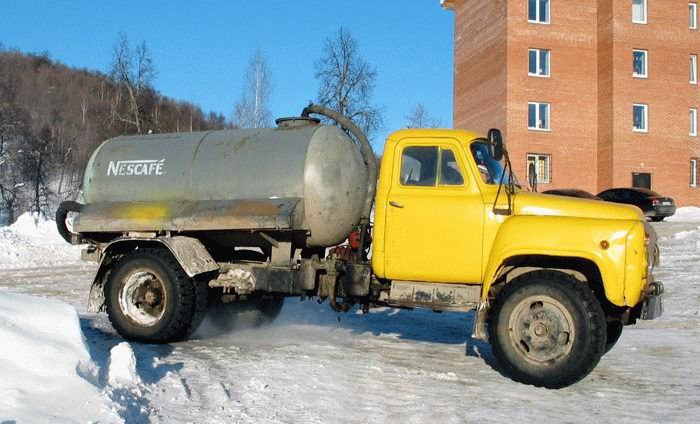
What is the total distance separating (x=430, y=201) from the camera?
24.1 feet

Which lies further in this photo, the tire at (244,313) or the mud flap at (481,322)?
the tire at (244,313)

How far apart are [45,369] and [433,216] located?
396 cm

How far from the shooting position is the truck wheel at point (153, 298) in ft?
27.6

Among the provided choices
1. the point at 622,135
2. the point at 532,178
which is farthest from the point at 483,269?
the point at 622,135

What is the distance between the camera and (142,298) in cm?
874

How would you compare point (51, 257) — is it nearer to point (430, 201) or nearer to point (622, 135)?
point (430, 201)

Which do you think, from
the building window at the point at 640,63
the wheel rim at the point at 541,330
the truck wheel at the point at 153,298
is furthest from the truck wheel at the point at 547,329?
the building window at the point at 640,63

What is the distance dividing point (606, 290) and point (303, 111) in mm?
4572

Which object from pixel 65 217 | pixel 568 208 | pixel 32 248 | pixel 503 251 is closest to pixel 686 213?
pixel 32 248

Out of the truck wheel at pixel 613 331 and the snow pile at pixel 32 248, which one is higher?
the snow pile at pixel 32 248

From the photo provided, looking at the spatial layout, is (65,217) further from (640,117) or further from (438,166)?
(640,117)

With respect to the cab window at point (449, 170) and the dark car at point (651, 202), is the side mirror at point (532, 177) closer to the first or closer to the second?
the cab window at point (449, 170)

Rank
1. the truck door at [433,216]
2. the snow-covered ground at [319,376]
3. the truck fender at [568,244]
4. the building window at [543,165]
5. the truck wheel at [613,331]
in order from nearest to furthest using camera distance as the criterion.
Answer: the snow-covered ground at [319,376] < the truck fender at [568,244] < the truck door at [433,216] < the truck wheel at [613,331] < the building window at [543,165]

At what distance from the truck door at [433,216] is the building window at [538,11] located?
34190 millimetres
